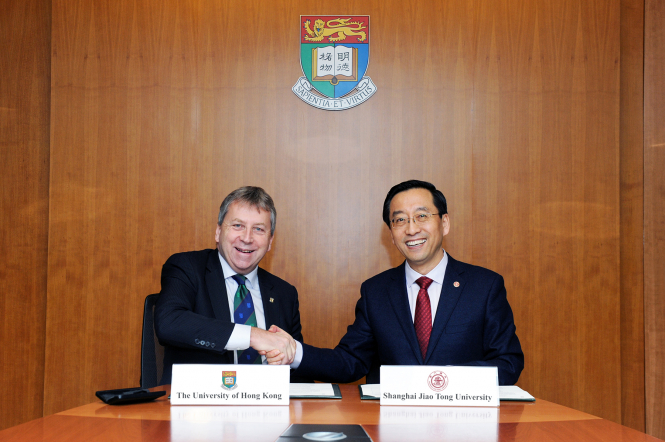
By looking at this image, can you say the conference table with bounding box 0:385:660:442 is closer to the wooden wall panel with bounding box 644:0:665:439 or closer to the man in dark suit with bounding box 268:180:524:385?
the man in dark suit with bounding box 268:180:524:385

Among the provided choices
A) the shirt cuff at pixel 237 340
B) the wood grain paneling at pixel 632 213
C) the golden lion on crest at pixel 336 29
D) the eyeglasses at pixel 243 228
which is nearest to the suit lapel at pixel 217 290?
the eyeglasses at pixel 243 228

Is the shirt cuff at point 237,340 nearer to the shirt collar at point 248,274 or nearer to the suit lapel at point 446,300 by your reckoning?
A: the shirt collar at point 248,274

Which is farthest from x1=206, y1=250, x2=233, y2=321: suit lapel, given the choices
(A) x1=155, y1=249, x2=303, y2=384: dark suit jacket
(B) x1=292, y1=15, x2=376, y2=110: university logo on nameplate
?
(B) x1=292, y1=15, x2=376, y2=110: university logo on nameplate

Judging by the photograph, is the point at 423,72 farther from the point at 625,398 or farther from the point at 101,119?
the point at 625,398

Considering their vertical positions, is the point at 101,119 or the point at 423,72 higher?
the point at 423,72

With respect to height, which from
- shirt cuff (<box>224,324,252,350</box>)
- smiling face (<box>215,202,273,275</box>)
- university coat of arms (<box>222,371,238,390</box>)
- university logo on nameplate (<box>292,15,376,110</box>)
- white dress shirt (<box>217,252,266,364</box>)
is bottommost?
university coat of arms (<box>222,371,238,390</box>)

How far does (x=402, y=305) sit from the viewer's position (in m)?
2.55

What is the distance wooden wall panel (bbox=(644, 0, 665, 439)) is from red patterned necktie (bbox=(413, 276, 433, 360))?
1.67 meters

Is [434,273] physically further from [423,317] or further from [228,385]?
[228,385]

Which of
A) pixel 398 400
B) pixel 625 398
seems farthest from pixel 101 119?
pixel 625 398

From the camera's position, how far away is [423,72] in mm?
3410

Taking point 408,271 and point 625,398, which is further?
point 625,398

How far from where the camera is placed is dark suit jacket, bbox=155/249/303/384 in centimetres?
206

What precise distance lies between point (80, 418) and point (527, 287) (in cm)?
272
